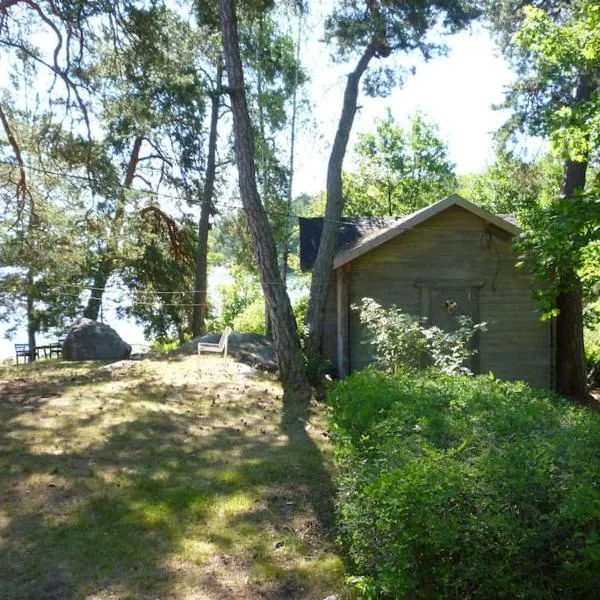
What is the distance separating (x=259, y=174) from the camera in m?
23.9

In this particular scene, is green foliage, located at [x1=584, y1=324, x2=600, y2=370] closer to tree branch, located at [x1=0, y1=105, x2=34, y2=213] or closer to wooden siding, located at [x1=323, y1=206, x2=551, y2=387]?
wooden siding, located at [x1=323, y1=206, x2=551, y2=387]

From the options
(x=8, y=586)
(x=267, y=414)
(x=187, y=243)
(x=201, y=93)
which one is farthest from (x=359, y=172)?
(x=8, y=586)

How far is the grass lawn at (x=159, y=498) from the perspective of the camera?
15.0 feet

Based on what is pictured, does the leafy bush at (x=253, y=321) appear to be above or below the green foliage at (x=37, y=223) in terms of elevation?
below

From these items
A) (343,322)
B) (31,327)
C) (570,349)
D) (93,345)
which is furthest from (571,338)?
(31,327)

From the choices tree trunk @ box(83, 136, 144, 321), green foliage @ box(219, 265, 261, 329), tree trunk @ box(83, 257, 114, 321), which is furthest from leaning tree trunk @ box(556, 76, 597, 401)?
green foliage @ box(219, 265, 261, 329)

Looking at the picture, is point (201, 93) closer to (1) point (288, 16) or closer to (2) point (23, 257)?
(2) point (23, 257)

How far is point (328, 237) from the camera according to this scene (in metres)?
13.2

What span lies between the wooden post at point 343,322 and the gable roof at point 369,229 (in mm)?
509

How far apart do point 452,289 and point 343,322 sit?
8.52 feet

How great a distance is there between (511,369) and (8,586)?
11.9m

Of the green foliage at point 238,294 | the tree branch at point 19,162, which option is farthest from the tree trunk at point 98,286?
the green foliage at point 238,294

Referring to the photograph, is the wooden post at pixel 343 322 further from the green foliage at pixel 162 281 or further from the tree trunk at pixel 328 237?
the green foliage at pixel 162 281

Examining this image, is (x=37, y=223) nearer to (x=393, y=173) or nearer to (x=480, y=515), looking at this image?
(x=480, y=515)
